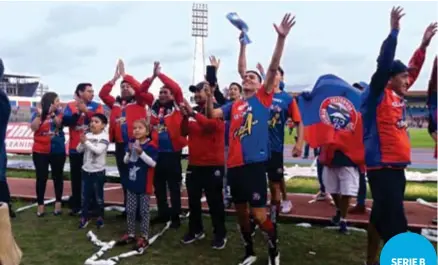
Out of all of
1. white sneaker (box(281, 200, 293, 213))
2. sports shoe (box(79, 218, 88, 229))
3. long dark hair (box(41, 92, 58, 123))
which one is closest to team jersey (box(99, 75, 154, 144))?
long dark hair (box(41, 92, 58, 123))

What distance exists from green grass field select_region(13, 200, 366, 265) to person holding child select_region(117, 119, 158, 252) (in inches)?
9.6

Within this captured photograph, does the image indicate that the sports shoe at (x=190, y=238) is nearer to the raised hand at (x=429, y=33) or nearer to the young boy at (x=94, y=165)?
the young boy at (x=94, y=165)

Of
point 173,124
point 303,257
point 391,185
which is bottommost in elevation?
point 303,257

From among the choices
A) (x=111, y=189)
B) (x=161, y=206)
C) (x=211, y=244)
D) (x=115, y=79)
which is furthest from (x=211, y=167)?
(x=111, y=189)

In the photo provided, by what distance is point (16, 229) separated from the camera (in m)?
7.04

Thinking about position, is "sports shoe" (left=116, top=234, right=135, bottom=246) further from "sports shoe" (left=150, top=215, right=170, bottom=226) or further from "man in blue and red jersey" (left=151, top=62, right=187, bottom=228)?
"sports shoe" (left=150, top=215, right=170, bottom=226)

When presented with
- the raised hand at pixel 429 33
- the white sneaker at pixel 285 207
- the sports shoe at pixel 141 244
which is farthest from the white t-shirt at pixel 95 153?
the raised hand at pixel 429 33

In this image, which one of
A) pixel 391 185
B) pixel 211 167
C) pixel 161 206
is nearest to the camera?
pixel 391 185

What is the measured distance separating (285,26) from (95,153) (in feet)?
11.1

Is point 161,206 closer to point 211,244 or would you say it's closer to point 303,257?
point 211,244

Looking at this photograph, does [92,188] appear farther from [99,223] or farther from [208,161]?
[208,161]

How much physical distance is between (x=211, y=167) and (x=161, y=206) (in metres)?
1.43

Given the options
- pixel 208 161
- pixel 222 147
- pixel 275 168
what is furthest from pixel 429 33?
pixel 208 161

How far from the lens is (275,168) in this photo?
671 cm
